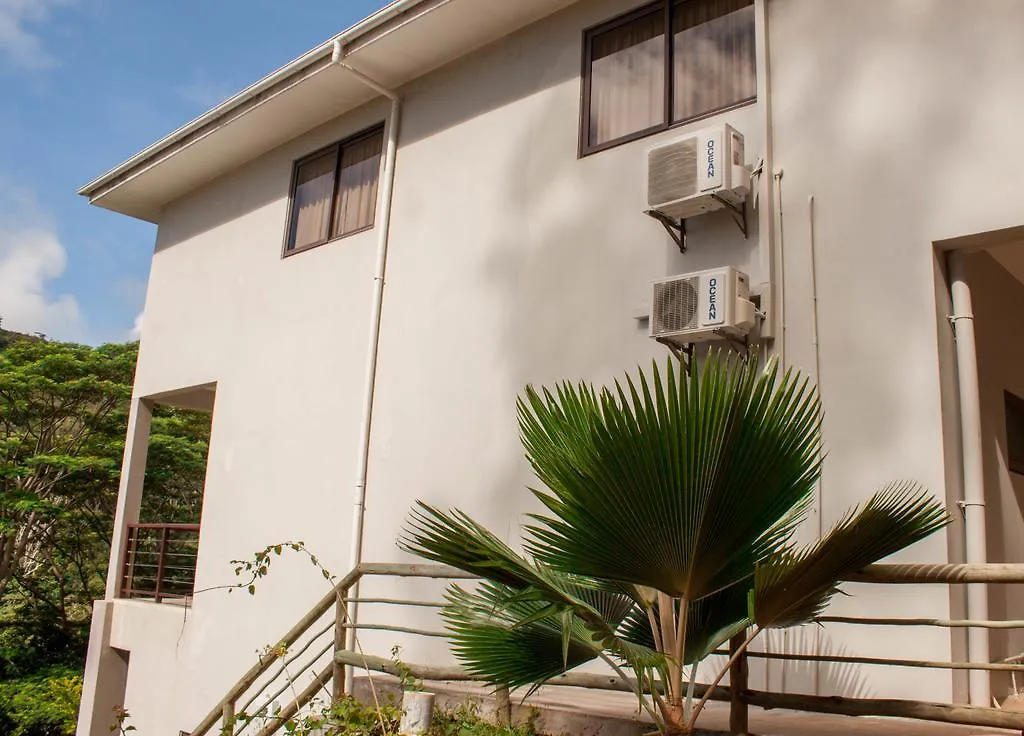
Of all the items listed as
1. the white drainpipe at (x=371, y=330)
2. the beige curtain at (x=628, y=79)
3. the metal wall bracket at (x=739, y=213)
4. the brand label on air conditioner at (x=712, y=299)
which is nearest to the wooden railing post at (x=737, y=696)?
the brand label on air conditioner at (x=712, y=299)

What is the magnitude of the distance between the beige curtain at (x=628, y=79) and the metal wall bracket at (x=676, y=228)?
889mm

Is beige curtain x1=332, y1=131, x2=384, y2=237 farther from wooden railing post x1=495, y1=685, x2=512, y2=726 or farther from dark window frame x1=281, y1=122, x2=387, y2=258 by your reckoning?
wooden railing post x1=495, y1=685, x2=512, y2=726

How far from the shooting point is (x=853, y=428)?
476 centimetres

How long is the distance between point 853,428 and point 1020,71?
1914mm

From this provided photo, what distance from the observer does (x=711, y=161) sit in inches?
209

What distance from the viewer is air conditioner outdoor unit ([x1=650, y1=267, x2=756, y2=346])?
5.02 m

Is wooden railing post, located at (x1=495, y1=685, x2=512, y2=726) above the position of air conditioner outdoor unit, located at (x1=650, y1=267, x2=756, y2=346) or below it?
below

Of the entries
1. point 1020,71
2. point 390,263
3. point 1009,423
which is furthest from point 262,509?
point 1020,71

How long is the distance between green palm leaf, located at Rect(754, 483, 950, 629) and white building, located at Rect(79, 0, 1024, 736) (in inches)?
A: 57.6

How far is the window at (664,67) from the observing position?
19.4 feet

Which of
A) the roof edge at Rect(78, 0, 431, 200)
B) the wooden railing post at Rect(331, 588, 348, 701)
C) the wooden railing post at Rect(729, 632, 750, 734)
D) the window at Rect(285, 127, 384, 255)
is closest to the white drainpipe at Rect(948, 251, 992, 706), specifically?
the wooden railing post at Rect(729, 632, 750, 734)

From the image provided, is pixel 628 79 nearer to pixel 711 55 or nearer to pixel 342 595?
pixel 711 55

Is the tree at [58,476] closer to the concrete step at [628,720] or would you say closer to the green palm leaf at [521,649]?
the concrete step at [628,720]

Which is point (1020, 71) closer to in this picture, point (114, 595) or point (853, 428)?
point (853, 428)
